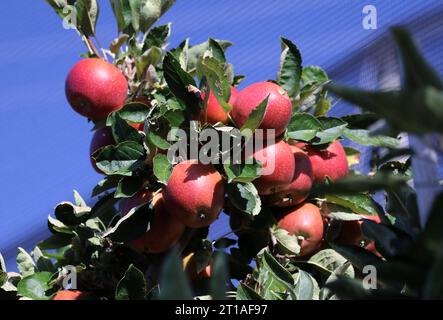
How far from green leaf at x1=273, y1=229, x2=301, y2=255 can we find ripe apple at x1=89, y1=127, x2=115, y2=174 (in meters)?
0.27

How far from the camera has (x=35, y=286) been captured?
1.17 metres

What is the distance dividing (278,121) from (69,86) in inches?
12.9

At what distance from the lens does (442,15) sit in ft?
6.37

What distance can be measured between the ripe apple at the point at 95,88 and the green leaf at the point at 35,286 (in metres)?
0.24

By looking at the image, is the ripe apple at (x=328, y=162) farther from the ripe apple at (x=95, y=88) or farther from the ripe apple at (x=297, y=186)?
the ripe apple at (x=95, y=88)

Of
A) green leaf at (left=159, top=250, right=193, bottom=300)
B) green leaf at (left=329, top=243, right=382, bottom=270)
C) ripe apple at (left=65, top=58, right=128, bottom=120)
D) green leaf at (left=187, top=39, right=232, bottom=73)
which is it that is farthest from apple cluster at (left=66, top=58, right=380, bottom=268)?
green leaf at (left=159, top=250, right=193, bottom=300)

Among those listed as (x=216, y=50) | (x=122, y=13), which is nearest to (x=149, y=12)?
(x=122, y=13)

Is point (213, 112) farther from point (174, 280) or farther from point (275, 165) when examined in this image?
point (174, 280)

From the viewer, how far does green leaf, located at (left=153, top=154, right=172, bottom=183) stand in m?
1.06

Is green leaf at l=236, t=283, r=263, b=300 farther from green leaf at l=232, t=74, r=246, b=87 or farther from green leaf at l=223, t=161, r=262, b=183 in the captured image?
green leaf at l=232, t=74, r=246, b=87

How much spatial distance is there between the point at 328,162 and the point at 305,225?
0.10 meters
